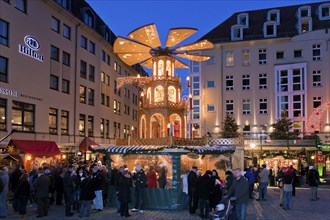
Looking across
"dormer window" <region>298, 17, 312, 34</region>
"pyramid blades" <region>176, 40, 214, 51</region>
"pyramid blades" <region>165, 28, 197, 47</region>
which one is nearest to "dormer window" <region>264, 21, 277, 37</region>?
"dormer window" <region>298, 17, 312, 34</region>

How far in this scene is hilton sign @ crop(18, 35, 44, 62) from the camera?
91.8ft

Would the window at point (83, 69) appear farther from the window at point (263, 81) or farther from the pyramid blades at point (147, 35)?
the window at point (263, 81)

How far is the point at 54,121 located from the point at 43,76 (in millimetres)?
3884

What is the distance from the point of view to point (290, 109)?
45.8 m

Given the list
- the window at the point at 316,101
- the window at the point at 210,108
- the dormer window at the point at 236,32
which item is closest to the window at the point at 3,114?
the window at the point at 210,108

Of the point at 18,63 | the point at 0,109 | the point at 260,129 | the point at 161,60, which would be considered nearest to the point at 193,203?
the point at 161,60

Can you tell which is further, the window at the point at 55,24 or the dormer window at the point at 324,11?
the dormer window at the point at 324,11

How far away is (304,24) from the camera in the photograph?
157 ft

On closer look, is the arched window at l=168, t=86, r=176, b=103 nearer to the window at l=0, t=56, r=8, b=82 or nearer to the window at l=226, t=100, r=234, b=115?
the window at l=0, t=56, r=8, b=82

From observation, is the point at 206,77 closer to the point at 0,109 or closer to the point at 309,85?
the point at 309,85

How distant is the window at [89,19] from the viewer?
39081mm

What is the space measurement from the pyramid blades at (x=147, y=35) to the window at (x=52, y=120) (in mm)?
12759

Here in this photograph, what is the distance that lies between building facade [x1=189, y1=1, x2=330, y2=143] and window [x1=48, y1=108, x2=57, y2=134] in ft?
67.4

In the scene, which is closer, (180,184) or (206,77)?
(180,184)
